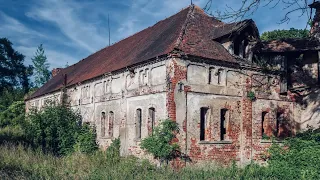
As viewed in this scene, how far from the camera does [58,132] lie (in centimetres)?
2050

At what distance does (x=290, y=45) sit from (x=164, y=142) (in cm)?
967

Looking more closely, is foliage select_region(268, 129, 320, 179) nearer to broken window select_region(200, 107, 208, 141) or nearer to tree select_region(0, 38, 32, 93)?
broken window select_region(200, 107, 208, 141)

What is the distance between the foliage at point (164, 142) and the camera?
14.1 m

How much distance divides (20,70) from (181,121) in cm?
1058

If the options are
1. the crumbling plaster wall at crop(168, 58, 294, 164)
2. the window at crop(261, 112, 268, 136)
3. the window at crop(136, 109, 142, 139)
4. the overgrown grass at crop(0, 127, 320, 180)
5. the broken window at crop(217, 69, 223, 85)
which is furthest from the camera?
the window at crop(261, 112, 268, 136)

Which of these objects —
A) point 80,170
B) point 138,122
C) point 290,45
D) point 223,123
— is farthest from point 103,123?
point 290,45

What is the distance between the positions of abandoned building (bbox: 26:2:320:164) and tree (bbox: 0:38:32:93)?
4.68 m

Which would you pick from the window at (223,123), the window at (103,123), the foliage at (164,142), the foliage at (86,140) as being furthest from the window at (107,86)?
the window at (223,123)

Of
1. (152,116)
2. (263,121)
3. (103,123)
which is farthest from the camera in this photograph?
(103,123)

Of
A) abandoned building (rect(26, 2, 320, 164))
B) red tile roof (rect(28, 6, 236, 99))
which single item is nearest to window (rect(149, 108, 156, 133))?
abandoned building (rect(26, 2, 320, 164))

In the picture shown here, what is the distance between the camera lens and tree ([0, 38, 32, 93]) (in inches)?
719

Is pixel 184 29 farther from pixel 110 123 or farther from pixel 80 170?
pixel 80 170

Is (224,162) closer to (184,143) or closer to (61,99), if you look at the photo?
(184,143)

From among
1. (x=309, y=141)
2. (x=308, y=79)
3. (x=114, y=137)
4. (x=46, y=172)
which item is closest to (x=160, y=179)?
(x=46, y=172)
